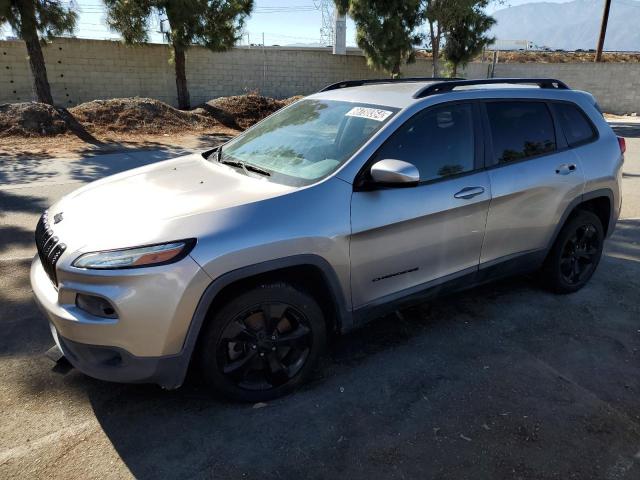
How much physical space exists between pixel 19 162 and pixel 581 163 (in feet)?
30.3

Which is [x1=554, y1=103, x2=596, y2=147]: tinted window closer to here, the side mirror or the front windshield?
the front windshield

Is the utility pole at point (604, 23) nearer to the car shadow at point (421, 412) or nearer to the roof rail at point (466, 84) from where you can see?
the roof rail at point (466, 84)

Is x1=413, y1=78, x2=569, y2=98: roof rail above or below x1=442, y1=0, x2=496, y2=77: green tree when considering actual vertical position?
below

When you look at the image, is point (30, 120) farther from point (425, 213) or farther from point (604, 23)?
point (604, 23)

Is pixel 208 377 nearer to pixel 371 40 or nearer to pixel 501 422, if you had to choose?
pixel 501 422

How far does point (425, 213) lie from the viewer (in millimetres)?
3111

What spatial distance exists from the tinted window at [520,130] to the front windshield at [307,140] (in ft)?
3.00

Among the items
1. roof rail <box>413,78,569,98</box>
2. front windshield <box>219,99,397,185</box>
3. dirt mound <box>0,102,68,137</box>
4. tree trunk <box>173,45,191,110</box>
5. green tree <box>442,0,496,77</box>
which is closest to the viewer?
front windshield <box>219,99,397,185</box>

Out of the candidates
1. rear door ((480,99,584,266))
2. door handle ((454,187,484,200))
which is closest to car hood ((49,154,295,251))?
door handle ((454,187,484,200))

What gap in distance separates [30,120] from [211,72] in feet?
30.1

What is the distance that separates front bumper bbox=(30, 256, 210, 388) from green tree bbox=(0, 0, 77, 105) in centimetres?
1217

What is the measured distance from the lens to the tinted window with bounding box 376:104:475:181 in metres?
3.12

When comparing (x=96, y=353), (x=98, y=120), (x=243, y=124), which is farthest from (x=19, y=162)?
(x=96, y=353)

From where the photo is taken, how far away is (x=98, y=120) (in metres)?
13.1
